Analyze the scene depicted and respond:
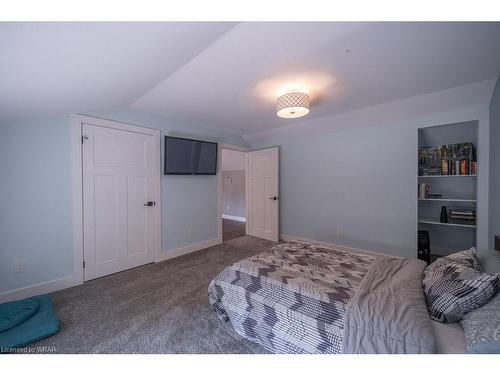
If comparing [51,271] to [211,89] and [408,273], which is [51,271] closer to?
[211,89]

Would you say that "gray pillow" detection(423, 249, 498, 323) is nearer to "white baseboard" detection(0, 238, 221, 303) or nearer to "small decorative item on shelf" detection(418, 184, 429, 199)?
"small decorative item on shelf" detection(418, 184, 429, 199)

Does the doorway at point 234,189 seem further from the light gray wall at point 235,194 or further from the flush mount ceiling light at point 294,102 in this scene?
the flush mount ceiling light at point 294,102

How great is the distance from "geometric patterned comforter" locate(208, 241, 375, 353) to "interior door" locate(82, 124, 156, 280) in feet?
5.65

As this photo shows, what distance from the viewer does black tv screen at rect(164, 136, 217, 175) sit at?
3.09 m

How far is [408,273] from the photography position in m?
1.45

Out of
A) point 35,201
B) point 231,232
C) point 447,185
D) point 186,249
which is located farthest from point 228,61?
point 231,232

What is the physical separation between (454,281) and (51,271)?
3.54m

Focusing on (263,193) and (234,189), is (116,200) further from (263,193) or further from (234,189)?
(234,189)

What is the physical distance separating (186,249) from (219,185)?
129 cm

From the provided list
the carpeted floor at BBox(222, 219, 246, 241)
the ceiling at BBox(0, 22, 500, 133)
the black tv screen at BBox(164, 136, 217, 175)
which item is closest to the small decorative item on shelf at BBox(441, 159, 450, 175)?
the ceiling at BBox(0, 22, 500, 133)

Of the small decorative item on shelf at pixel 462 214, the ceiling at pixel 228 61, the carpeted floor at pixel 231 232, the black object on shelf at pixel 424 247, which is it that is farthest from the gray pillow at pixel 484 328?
the carpeted floor at pixel 231 232

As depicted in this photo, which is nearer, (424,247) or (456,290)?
(456,290)

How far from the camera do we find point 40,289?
2152 mm
